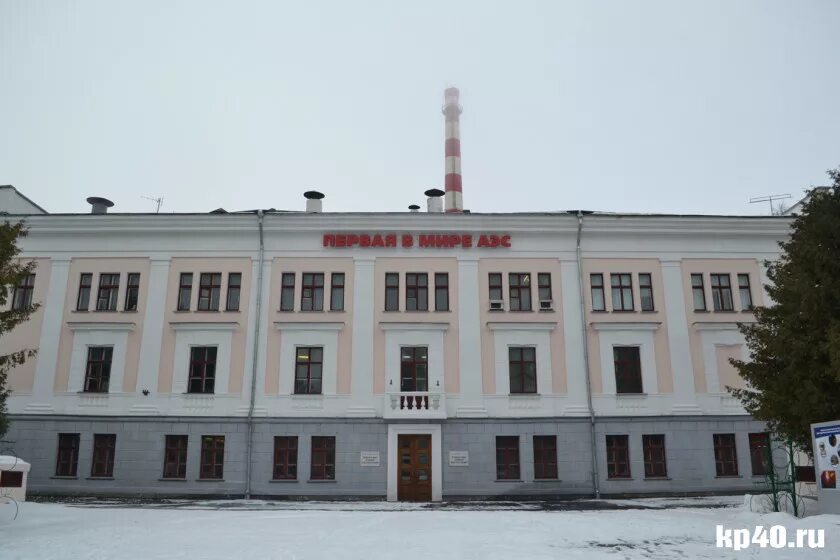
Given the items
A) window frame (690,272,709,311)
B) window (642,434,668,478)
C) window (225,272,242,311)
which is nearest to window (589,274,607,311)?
window frame (690,272,709,311)

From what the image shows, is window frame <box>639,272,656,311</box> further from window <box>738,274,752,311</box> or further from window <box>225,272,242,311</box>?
window <box>225,272,242,311</box>

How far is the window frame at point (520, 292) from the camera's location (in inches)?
919

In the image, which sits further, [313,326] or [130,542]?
[313,326]

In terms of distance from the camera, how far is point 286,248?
78.0 feet

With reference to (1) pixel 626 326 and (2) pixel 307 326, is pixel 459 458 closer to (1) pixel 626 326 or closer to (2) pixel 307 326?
(2) pixel 307 326

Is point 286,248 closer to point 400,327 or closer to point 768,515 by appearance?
point 400,327

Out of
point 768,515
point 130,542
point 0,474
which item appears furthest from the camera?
point 0,474

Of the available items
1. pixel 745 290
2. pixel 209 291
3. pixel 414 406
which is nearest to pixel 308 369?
pixel 414 406

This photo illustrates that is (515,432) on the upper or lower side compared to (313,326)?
lower

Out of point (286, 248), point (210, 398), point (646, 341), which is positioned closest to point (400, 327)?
point (286, 248)

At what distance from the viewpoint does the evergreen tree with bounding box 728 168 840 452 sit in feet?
45.4

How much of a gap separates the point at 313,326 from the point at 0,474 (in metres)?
10.2

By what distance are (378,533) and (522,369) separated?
10.8 meters

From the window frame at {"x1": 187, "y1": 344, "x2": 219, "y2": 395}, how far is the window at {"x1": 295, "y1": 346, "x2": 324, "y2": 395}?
298 cm
